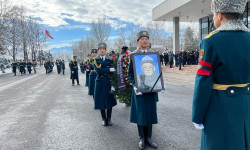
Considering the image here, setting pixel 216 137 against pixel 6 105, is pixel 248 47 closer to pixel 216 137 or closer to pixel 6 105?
pixel 216 137

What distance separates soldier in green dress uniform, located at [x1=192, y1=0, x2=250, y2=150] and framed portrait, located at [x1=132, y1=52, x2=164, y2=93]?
146cm

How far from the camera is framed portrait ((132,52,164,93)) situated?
3398mm

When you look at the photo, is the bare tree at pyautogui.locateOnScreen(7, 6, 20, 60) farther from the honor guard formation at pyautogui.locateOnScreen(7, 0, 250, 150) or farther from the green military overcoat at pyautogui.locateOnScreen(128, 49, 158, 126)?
the honor guard formation at pyautogui.locateOnScreen(7, 0, 250, 150)

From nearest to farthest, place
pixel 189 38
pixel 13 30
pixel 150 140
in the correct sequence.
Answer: pixel 150 140
pixel 13 30
pixel 189 38

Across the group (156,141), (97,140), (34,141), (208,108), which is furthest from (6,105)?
(208,108)

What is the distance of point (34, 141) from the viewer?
4.26 m

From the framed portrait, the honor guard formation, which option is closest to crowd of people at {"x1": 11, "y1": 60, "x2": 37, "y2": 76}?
the framed portrait

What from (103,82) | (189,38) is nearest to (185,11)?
(103,82)

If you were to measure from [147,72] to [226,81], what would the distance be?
1.63 meters

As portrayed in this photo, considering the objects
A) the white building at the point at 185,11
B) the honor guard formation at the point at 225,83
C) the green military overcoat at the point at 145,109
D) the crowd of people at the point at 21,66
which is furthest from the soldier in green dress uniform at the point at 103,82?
the crowd of people at the point at 21,66

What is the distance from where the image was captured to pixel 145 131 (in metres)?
3.83

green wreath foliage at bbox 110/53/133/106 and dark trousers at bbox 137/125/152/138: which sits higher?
green wreath foliage at bbox 110/53/133/106

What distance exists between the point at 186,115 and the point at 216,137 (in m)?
4.05

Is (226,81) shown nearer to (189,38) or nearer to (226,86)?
(226,86)
